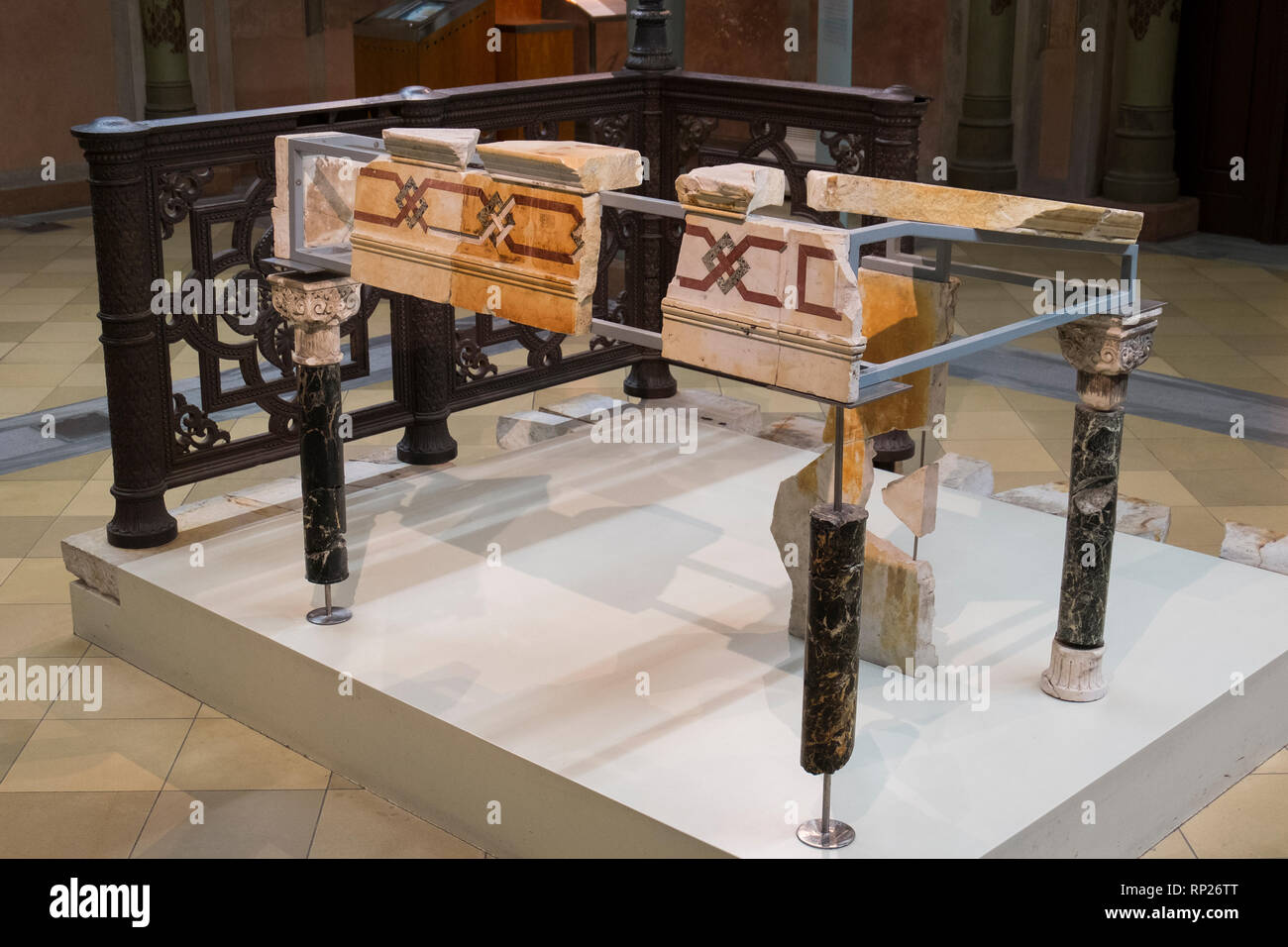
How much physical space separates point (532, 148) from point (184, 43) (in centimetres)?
859

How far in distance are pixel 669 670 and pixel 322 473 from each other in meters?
1.15

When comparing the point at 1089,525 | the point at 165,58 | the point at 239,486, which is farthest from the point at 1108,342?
the point at 165,58

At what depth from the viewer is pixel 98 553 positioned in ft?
17.2

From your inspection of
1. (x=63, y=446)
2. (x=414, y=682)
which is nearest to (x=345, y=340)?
(x=63, y=446)

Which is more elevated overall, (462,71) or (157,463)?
(462,71)

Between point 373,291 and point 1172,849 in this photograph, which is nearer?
point 1172,849

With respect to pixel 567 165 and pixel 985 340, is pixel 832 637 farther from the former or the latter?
pixel 567 165

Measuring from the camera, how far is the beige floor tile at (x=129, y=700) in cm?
489

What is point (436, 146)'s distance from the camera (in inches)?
159

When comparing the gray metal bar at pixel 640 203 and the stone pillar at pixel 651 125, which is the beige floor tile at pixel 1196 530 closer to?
the stone pillar at pixel 651 125

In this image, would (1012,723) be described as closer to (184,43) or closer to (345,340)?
(345,340)

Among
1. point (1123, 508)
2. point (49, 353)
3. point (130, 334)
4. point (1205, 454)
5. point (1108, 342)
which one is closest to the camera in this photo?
point (1108, 342)

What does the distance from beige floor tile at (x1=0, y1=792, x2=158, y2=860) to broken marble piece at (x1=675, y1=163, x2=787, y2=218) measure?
216cm

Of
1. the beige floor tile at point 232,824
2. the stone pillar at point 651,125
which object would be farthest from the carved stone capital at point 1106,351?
the stone pillar at point 651,125
